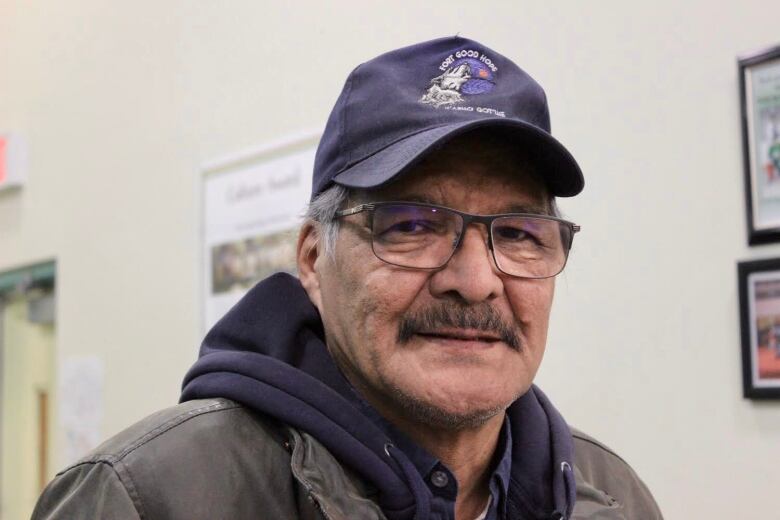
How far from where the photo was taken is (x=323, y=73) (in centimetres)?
252

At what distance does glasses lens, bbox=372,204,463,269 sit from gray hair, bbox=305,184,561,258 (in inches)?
2.7

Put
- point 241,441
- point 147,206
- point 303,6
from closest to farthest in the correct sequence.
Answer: point 241,441 < point 303,6 < point 147,206

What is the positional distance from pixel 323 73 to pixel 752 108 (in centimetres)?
121

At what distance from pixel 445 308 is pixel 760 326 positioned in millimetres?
753

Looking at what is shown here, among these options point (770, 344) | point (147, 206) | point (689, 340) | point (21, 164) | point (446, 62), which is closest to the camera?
point (446, 62)

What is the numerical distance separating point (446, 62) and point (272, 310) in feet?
1.33

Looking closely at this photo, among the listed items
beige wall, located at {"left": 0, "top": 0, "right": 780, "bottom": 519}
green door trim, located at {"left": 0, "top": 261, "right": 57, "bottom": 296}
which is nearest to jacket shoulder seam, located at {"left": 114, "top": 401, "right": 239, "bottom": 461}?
beige wall, located at {"left": 0, "top": 0, "right": 780, "bottom": 519}

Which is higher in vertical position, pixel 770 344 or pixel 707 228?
pixel 707 228

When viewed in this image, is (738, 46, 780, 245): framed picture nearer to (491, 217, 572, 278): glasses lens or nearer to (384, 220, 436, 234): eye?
(491, 217, 572, 278): glasses lens

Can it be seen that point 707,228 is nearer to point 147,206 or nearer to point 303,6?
point 303,6

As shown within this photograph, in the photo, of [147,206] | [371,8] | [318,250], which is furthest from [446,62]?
[147,206]

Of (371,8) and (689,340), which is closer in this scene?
(689,340)

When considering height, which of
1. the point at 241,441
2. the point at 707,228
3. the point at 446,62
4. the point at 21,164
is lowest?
the point at 241,441

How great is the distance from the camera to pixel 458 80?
122cm
